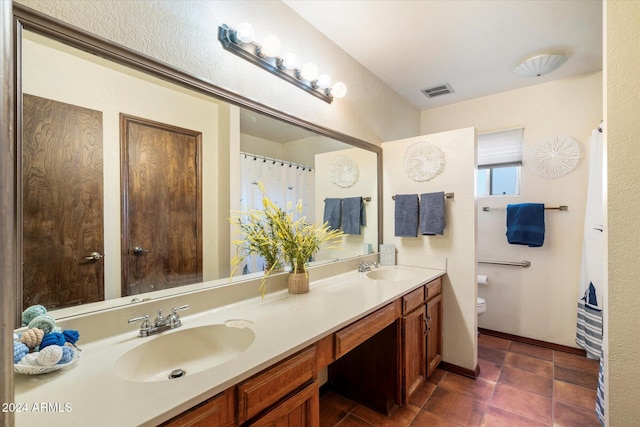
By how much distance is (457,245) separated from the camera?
2225 mm

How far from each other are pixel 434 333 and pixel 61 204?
234 cm

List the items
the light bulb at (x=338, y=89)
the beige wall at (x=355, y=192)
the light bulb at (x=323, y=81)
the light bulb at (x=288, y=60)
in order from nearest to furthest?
the light bulb at (x=288, y=60) < the light bulb at (x=323, y=81) < the light bulb at (x=338, y=89) < the beige wall at (x=355, y=192)

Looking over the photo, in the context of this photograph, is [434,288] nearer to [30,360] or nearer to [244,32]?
[244,32]

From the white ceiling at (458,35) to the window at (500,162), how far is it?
501 millimetres

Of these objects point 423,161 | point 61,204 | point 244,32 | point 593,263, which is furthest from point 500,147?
point 61,204

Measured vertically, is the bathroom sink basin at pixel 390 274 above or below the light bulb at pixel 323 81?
below

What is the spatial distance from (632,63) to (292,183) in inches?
65.1

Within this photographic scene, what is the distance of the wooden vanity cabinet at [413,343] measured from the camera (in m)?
1.75

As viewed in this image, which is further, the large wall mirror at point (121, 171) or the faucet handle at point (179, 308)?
the faucet handle at point (179, 308)

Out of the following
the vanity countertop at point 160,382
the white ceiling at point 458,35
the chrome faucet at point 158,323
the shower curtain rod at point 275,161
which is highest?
the white ceiling at point 458,35

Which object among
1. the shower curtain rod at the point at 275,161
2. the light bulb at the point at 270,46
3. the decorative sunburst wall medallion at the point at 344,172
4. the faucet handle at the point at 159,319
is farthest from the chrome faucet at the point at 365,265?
the light bulb at the point at 270,46

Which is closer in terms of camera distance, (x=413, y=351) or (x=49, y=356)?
(x=49, y=356)

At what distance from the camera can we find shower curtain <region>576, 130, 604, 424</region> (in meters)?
2.25

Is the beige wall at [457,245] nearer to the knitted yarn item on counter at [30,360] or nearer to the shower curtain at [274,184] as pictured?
the shower curtain at [274,184]
